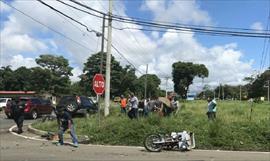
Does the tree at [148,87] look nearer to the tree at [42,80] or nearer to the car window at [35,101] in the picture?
the tree at [42,80]

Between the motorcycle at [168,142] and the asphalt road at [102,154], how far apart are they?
0.28 m

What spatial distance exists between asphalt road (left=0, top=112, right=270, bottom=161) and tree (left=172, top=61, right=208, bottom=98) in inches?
4026

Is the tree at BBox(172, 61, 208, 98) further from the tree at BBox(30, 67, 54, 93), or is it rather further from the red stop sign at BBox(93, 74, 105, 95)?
the red stop sign at BBox(93, 74, 105, 95)

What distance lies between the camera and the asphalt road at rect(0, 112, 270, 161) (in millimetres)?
13922

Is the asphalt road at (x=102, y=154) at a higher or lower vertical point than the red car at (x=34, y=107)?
lower

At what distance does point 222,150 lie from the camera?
682 inches

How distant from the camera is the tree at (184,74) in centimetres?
11906

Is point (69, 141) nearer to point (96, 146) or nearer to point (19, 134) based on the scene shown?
point (96, 146)

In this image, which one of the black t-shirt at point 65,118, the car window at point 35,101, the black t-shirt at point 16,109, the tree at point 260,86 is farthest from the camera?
the tree at point 260,86

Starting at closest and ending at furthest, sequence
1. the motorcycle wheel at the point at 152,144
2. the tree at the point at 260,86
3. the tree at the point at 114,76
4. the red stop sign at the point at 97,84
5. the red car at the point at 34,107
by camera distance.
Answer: the motorcycle wheel at the point at 152,144 < the red stop sign at the point at 97,84 < the red car at the point at 34,107 < the tree at the point at 114,76 < the tree at the point at 260,86

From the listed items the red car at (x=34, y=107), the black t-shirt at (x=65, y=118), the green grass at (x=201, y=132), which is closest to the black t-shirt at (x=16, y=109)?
the green grass at (x=201, y=132)

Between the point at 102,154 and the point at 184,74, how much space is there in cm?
10593

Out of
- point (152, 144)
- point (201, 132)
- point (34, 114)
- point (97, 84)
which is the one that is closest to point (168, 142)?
point (152, 144)

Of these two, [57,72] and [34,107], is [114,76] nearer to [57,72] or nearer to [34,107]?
[57,72]
